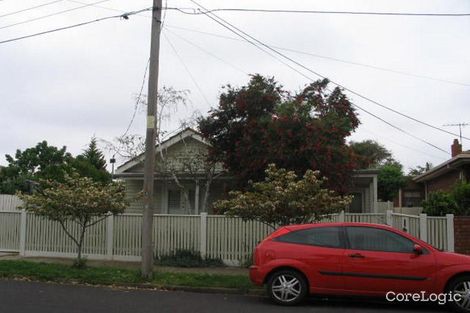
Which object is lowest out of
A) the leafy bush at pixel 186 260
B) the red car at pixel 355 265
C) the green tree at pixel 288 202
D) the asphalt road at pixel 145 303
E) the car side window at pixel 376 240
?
the asphalt road at pixel 145 303

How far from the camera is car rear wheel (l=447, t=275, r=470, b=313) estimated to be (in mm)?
9586

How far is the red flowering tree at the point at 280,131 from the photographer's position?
1700 cm

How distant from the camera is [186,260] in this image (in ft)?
53.2

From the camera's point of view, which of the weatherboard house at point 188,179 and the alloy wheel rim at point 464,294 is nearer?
the alloy wheel rim at point 464,294

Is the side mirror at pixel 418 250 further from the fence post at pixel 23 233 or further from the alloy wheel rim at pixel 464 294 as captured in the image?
the fence post at pixel 23 233

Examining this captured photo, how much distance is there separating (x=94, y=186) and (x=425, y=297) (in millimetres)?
9149

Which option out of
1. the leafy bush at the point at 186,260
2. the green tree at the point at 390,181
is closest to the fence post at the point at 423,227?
the leafy bush at the point at 186,260

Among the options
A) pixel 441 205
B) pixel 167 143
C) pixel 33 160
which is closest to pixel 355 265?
pixel 441 205

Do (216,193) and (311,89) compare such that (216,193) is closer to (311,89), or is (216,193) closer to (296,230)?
(311,89)

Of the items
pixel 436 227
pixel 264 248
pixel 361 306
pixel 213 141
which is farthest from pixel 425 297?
pixel 213 141

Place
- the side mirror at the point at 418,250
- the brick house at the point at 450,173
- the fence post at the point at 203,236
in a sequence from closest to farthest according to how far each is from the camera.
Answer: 1. the side mirror at the point at 418,250
2. the fence post at the point at 203,236
3. the brick house at the point at 450,173

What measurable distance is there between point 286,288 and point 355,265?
1.30m

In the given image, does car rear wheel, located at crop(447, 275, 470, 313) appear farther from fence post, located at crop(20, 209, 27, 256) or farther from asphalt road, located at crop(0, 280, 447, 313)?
fence post, located at crop(20, 209, 27, 256)

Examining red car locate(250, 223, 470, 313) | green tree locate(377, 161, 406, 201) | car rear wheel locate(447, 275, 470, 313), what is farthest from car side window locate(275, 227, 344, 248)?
green tree locate(377, 161, 406, 201)
